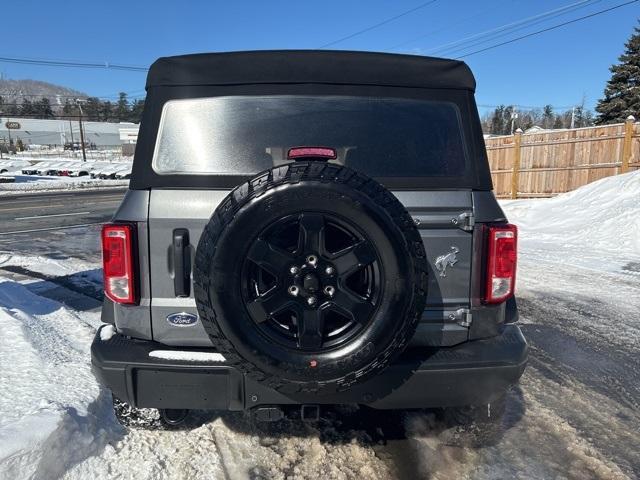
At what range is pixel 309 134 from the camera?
2.57 meters

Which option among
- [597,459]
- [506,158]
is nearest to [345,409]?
[597,459]

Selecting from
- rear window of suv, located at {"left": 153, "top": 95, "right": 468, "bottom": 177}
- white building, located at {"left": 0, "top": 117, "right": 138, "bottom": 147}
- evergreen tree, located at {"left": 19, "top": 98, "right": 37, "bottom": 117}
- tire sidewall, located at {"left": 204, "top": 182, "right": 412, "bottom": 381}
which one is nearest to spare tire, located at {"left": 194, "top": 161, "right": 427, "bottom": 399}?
tire sidewall, located at {"left": 204, "top": 182, "right": 412, "bottom": 381}

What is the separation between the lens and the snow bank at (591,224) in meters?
9.05

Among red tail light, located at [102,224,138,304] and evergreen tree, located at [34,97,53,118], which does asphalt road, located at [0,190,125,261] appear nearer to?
red tail light, located at [102,224,138,304]

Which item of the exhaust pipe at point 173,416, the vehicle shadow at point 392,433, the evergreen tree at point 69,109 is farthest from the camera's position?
the evergreen tree at point 69,109

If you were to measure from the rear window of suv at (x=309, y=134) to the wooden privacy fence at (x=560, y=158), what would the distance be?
46.9 feet

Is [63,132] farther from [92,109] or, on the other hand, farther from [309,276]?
[309,276]

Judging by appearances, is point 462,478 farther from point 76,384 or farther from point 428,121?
point 76,384

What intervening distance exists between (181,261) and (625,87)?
41922 mm

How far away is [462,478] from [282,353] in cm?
125

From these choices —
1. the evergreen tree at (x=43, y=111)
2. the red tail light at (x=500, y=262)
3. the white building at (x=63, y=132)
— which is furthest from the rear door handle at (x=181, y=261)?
the evergreen tree at (x=43, y=111)

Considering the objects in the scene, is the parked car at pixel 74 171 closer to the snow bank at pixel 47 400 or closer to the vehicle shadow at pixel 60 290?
the vehicle shadow at pixel 60 290

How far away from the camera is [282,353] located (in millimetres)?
2145

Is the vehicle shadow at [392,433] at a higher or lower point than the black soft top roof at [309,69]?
lower
